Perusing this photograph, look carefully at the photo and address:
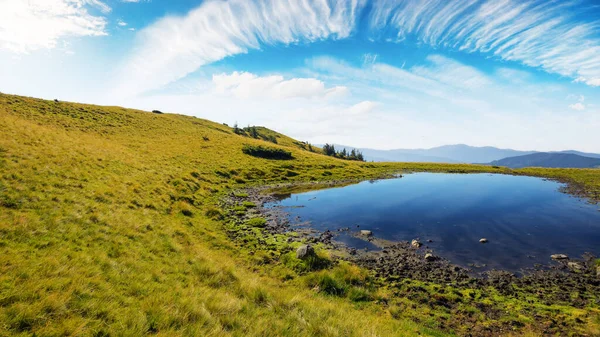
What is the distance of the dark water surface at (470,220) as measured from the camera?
65.9ft

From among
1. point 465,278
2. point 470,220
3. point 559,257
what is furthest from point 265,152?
point 559,257

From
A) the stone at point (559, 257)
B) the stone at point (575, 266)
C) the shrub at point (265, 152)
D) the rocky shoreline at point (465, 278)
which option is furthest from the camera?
the shrub at point (265, 152)

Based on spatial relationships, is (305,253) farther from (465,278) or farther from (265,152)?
(265,152)

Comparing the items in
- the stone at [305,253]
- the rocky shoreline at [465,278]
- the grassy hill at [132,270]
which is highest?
the grassy hill at [132,270]

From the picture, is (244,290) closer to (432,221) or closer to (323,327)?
(323,327)

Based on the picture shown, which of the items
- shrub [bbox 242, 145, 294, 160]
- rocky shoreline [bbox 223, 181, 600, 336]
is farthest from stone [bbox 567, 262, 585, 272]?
shrub [bbox 242, 145, 294, 160]

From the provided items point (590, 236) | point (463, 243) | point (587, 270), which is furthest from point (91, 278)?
point (590, 236)

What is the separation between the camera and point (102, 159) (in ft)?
96.2

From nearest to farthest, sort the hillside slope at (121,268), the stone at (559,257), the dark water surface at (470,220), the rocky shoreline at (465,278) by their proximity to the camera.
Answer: the hillside slope at (121,268) < the rocky shoreline at (465,278) < the stone at (559,257) < the dark water surface at (470,220)

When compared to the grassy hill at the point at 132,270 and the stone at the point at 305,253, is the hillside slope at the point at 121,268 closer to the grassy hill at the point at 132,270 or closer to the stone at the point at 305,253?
the grassy hill at the point at 132,270

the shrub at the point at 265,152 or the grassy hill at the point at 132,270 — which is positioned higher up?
the shrub at the point at 265,152

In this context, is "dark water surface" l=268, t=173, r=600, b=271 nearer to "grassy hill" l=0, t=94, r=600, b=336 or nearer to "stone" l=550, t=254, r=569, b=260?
"stone" l=550, t=254, r=569, b=260

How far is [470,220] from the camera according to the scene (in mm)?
29703

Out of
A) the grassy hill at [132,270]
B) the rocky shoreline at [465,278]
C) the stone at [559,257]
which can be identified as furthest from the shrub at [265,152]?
the stone at [559,257]
